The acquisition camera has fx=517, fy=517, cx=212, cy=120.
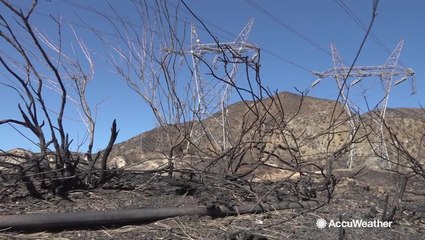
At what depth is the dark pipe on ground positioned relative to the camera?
377cm

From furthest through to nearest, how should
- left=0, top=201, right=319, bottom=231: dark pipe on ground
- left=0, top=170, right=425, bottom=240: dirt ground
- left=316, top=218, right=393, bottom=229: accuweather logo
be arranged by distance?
1. left=316, top=218, right=393, bottom=229: accuweather logo
2. left=0, top=170, right=425, bottom=240: dirt ground
3. left=0, top=201, right=319, bottom=231: dark pipe on ground

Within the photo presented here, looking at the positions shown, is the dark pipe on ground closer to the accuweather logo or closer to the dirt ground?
the dirt ground

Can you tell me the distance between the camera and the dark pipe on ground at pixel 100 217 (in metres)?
3.77

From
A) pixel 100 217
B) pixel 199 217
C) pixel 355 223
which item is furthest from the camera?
pixel 355 223

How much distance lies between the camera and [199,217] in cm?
481

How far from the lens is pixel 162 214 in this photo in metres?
4.57

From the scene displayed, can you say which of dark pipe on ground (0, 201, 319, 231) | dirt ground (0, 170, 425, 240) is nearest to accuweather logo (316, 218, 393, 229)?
dirt ground (0, 170, 425, 240)

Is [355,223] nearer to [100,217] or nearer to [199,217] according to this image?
[199,217]

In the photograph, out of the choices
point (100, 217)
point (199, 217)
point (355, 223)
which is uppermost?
point (100, 217)

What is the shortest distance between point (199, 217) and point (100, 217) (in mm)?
1048

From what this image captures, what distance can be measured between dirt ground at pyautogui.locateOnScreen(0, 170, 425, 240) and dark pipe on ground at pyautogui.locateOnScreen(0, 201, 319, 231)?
51mm

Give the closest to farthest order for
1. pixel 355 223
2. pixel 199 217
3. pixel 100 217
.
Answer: pixel 100 217, pixel 199 217, pixel 355 223

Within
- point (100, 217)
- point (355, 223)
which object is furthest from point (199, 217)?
point (355, 223)

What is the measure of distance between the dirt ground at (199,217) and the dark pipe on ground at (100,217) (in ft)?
0.17
